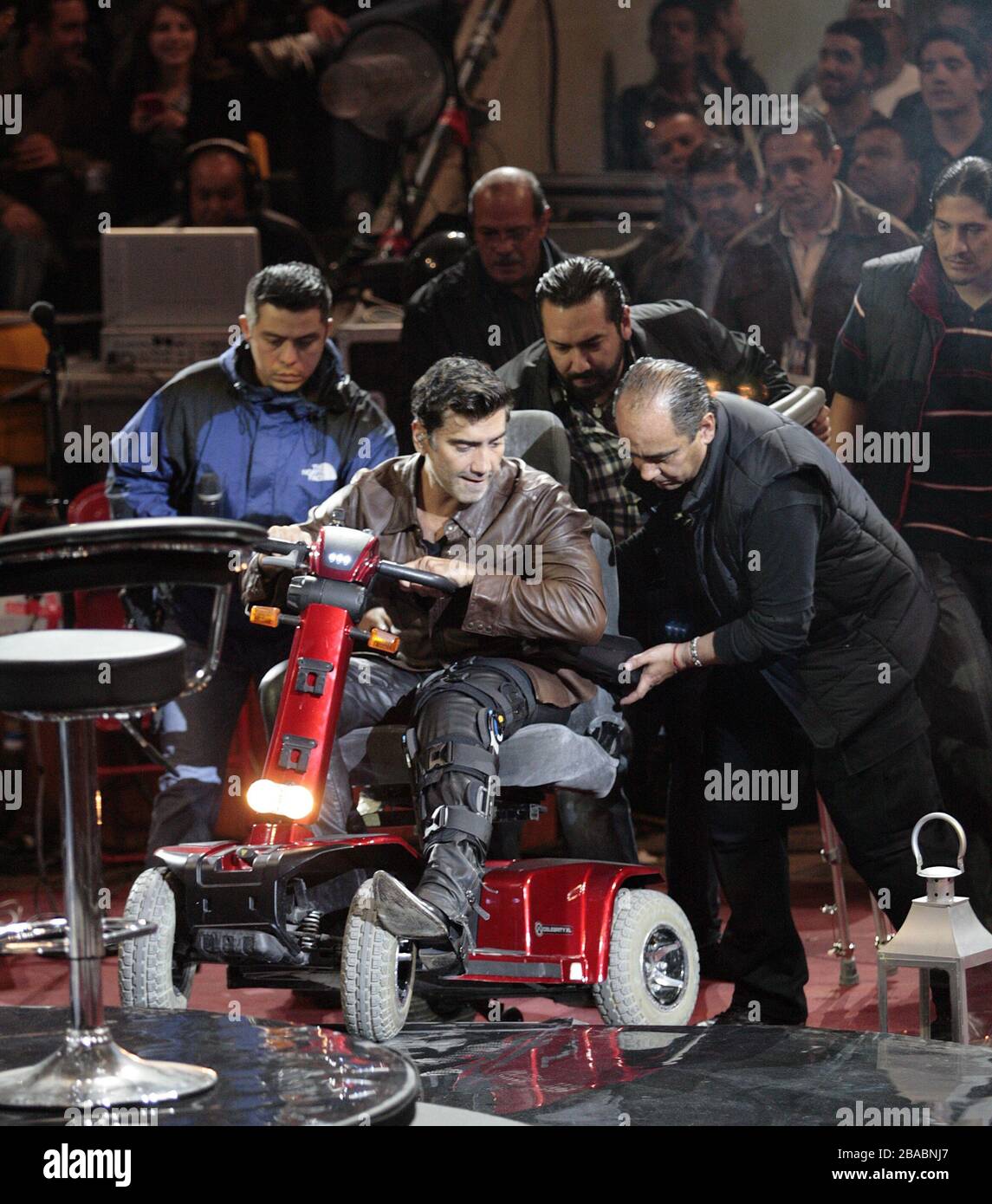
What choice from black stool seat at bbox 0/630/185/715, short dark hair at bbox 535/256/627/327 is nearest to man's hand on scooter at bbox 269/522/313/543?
short dark hair at bbox 535/256/627/327

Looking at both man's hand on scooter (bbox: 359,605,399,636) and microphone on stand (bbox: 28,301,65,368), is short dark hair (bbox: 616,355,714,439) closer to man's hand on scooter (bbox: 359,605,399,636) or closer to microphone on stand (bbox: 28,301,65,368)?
man's hand on scooter (bbox: 359,605,399,636)

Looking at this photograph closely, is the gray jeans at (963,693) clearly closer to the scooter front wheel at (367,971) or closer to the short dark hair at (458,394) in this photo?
the short dark hair at (458,394)

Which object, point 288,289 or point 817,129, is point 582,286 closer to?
point 288,289

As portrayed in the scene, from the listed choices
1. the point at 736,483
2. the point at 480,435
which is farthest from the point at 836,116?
the point at 480,435

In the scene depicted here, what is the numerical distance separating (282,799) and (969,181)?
2437mm

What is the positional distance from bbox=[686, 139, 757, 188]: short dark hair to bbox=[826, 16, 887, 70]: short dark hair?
420mm

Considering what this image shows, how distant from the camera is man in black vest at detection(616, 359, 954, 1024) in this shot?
145 inches

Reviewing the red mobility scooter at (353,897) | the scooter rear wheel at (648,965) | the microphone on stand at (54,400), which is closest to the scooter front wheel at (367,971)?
the red mobility scooter at (353,897)

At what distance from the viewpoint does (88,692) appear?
2107mm

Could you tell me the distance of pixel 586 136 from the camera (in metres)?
5.39

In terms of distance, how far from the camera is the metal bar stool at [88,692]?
82.3 inches

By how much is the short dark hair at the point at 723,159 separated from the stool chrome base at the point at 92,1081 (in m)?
3.42

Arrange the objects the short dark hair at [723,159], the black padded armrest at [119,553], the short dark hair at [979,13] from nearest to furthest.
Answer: the black padded armrest at [119,553], the short dark hair at [979,13], the short dark hair at [723,159]

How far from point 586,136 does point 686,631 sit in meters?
2.05
